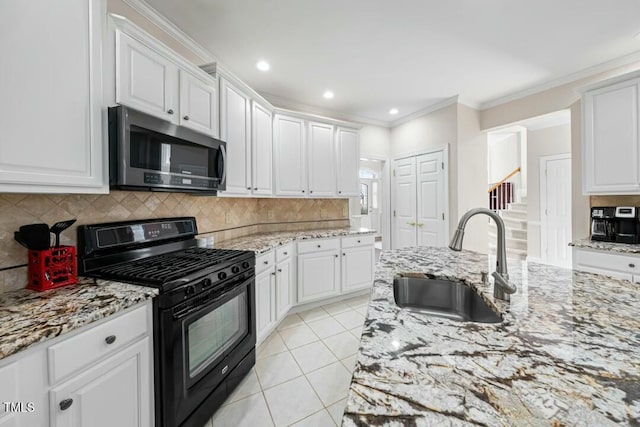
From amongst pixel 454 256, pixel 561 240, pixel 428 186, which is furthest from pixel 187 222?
pixel 561 240

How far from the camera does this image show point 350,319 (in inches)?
118

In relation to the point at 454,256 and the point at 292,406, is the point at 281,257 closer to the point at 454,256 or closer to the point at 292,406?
the point at 292,406

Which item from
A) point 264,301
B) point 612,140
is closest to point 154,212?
point 264,301

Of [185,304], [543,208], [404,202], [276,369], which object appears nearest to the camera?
[185,304]

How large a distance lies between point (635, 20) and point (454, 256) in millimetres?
2577

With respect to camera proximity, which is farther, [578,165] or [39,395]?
[578,165]

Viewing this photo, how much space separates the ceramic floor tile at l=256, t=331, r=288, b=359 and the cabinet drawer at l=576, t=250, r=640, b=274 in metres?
2.96

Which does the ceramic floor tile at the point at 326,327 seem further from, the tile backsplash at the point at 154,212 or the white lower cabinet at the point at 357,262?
the tile backsplash at the point at 154,212

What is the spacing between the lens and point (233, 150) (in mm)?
2453

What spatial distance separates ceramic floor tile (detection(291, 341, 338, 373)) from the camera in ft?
7.12

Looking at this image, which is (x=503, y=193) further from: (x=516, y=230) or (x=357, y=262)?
(x=357, y=262)

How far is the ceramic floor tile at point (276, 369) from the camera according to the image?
199cm

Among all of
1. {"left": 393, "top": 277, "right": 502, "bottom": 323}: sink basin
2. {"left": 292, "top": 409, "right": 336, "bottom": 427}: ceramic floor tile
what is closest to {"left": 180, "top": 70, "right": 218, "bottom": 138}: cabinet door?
{"left": 393, "top": 277, "right": 502, "bottom": 323}: sink basin

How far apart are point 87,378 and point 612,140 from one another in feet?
14.0
